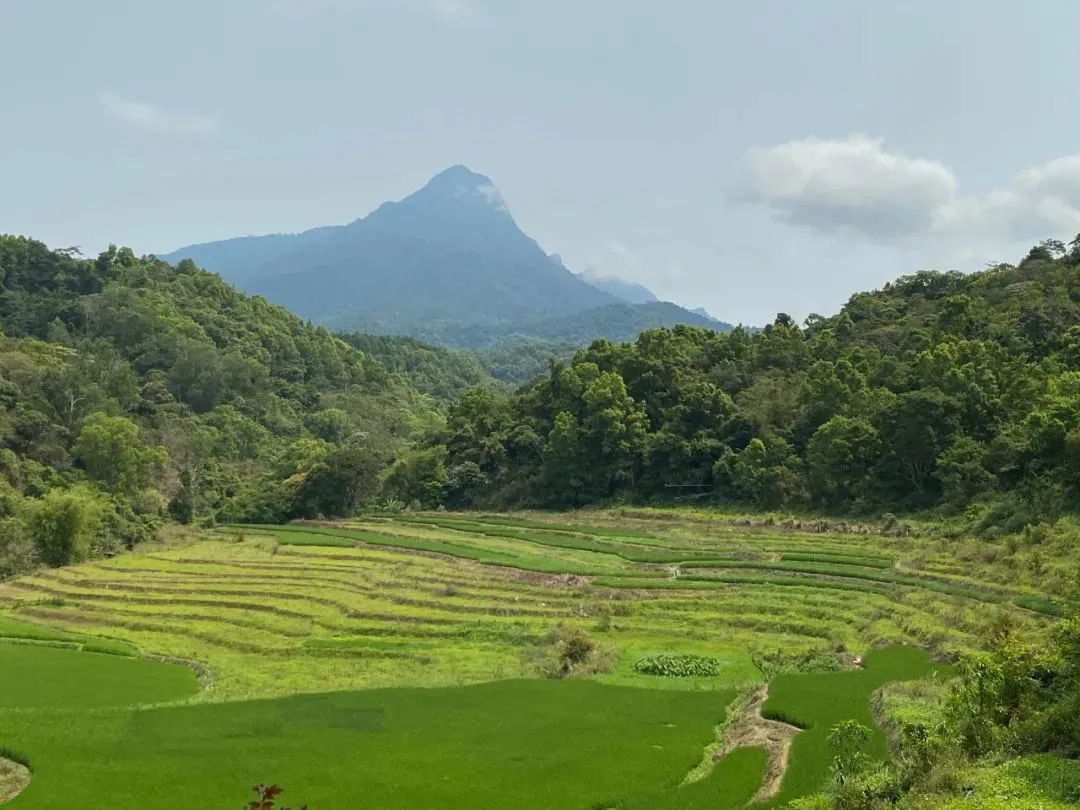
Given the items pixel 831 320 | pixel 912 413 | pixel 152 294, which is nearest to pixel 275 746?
pixel 912 413

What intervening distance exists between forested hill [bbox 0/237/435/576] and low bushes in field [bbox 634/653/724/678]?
40321 mm

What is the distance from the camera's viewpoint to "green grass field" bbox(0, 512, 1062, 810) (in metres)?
16.0

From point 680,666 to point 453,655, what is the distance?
8005mm

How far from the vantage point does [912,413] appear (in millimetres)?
49594

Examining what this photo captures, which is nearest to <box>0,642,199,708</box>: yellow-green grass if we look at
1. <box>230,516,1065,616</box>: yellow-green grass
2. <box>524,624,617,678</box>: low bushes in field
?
<box>524,624,617,678</box>: low bushes in field

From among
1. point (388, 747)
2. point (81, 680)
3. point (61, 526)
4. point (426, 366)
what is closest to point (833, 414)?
point (388, 747)

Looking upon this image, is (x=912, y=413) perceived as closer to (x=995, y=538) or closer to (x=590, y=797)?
(x=995, y=538)

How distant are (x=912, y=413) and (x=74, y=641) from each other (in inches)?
1783

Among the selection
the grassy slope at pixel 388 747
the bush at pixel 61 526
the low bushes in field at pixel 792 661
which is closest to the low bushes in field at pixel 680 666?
the low bushes in field at pixel 792 661

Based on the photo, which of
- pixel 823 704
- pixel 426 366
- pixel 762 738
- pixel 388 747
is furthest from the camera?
pixel 426 366

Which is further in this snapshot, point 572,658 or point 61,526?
point 61,526

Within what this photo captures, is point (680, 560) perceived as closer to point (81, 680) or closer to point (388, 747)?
point (388, 747)

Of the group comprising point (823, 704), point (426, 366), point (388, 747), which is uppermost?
point (426, 366)

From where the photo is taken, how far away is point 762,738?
18016 millimetres
